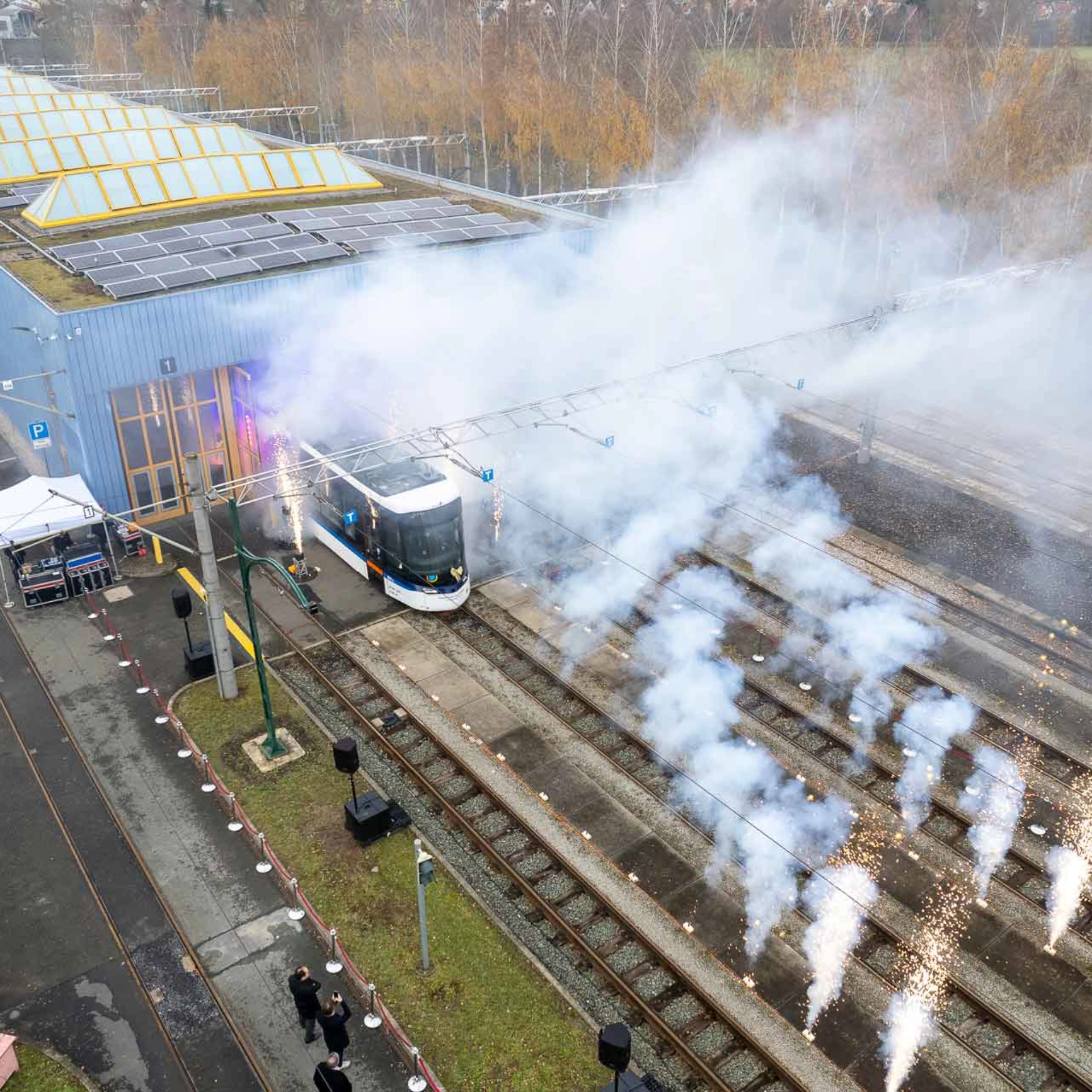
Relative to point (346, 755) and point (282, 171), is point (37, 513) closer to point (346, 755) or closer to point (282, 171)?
point (346, 755)

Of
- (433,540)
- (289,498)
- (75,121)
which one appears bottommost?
(289,498)

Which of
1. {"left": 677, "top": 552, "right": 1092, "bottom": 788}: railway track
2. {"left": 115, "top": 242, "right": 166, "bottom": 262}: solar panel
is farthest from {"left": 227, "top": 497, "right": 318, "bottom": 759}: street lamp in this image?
{"left": 115, "top": 242, "right": 166, "bottom": 262}: solar panel

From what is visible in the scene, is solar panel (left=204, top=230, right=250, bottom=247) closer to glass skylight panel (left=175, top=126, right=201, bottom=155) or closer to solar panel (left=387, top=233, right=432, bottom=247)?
solar panel (left=387, top=233, right=432, bottom=247)

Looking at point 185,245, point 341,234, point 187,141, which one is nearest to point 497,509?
point 341,234

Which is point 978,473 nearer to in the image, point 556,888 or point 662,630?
point 662,630

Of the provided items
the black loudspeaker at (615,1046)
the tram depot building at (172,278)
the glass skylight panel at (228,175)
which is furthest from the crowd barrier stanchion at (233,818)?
the glass skylight panel at (228,175)

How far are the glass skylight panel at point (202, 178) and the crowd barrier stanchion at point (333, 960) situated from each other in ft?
86.7

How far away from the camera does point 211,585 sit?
17.4 metres

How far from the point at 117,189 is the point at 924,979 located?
31.0 m

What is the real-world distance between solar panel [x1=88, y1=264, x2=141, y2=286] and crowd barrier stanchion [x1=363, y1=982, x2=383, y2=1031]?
18488mm

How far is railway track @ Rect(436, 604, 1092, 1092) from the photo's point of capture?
12.1 m

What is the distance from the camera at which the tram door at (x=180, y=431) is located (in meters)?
24.1

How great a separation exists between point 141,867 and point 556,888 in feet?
21.2

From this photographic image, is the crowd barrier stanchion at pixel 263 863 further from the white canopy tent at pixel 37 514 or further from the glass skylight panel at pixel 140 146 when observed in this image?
the glass skylight panel at pixel 140 146
